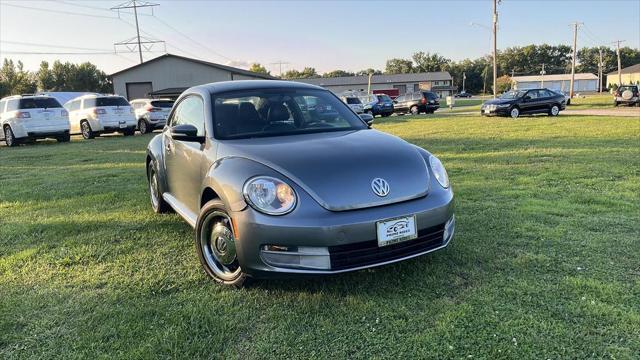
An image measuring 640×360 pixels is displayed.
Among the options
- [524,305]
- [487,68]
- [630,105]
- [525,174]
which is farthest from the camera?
[487,68]

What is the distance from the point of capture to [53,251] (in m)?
4.23

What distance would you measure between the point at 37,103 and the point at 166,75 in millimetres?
28579

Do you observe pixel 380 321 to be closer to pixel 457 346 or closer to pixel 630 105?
pixel 457 346

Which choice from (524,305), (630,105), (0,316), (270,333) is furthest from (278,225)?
(630,105)

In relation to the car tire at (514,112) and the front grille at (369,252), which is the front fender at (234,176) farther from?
the car tire at (514,112)

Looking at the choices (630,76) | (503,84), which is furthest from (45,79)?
(630,76)

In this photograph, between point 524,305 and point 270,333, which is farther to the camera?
point 524,305

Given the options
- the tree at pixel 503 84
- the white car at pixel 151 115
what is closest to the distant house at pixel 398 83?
the tree at pixel 503 84

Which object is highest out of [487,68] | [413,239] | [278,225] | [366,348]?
[487,68]

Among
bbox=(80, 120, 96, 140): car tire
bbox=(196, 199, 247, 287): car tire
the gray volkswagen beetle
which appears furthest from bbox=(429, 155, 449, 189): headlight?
bbox=(80, 120, 96, 140): car tire

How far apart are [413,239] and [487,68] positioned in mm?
115371

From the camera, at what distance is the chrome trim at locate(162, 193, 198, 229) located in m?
3.92

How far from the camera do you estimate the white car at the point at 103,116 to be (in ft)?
57.8

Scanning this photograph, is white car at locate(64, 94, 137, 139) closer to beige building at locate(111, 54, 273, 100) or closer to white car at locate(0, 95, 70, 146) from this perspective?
white car at locate(0, 95, 70, 146)
